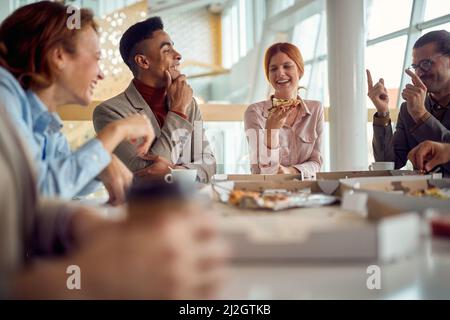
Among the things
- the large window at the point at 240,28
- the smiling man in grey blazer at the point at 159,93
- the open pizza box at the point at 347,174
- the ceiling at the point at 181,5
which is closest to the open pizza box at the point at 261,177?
the open pizza box at the point at 347,174

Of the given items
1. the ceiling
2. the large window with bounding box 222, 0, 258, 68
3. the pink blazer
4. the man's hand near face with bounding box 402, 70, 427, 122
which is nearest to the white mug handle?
the pink blazer

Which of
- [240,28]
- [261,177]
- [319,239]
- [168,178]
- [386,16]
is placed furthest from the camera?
[240,28]

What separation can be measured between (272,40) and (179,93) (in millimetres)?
3301

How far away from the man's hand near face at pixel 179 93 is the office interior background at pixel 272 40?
0.11m

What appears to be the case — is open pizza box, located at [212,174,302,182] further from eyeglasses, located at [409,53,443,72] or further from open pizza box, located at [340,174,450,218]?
eyeglasses, located at [409,53,443,72]

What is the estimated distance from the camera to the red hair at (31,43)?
1.69ft

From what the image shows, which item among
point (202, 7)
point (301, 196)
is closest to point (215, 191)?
point (301, 196)

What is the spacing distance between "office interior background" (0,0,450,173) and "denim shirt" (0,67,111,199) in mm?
141

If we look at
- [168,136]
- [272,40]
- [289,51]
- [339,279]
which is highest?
[272,40]

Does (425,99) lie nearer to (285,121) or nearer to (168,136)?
(285,121)

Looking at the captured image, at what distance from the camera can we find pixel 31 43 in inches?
20.3

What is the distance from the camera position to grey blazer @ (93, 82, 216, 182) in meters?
0.87

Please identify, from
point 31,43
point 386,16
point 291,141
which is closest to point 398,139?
point 291,141
